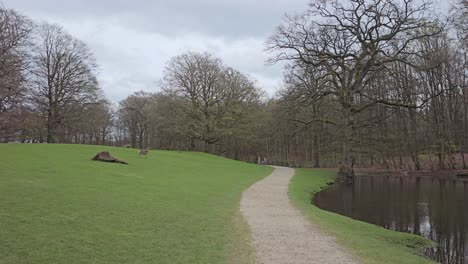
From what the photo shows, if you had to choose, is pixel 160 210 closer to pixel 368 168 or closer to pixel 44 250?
pixel 44 250

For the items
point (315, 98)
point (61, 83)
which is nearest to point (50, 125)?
point (61, 83)

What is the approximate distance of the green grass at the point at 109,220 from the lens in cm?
740

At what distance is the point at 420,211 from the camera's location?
16.9 m

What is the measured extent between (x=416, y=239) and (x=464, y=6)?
1259 centimetres

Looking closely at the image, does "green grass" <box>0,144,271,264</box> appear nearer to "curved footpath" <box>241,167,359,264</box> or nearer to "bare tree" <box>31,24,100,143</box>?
"curved footpath" <box>241,167,359,264</box>

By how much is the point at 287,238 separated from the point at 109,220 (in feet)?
15.3

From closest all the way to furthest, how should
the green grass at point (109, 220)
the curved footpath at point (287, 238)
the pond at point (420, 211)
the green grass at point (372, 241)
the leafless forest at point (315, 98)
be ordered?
the green grass at point (109, 220) → the curved footpath at point (287, 238) → the green grass at point (372, 241) → the pond at point (420, 211) → the leafless forest at point (315, 98)

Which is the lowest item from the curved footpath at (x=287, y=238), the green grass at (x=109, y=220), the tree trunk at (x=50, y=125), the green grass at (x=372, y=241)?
the green grass at (x=372, y=241)

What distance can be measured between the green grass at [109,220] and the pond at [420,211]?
5.43m

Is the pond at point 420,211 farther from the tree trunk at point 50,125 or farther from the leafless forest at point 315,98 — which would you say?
the tree trunk at point 50,125

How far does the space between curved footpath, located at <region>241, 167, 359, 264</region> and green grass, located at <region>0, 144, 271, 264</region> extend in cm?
47

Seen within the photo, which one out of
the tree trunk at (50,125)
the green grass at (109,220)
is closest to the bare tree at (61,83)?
the tree trunk at (50,125)

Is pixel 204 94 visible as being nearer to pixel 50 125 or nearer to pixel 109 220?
pixel 50 125

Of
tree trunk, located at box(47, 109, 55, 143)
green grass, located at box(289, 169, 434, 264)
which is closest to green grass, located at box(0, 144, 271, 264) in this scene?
green grass, located at box(289, 169, 434, 264)
